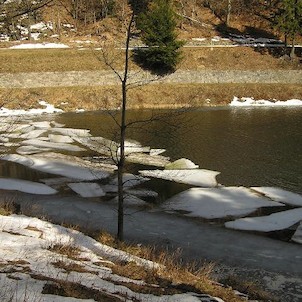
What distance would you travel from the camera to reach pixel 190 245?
1424 centimetres

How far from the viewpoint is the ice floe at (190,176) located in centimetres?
2146

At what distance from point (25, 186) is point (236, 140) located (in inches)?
639

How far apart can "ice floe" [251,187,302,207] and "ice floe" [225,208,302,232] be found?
1.43m

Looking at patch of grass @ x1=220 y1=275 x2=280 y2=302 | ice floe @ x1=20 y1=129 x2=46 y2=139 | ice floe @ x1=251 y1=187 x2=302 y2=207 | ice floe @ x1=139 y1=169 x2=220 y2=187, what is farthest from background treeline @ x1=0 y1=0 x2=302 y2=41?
patch of grass @ x1=220 y1=275 x2=280 y2=302

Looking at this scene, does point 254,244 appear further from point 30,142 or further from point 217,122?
point 217,122

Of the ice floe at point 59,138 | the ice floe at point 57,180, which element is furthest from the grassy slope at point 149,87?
the ice floe at point 57,180

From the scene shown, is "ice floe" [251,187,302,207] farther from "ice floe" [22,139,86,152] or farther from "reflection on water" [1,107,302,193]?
"ice floe" [22,139,86,152]

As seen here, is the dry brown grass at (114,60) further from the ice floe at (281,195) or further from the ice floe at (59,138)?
the ice floe at (281,195)

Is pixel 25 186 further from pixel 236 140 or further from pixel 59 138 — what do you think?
pixel 236 140

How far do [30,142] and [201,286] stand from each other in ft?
79.7

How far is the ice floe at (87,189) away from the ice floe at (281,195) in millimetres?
7376

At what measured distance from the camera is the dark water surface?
22469 millimetres

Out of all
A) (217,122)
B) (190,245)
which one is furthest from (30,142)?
(190,245)

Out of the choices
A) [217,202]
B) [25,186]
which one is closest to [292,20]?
[217,202]
